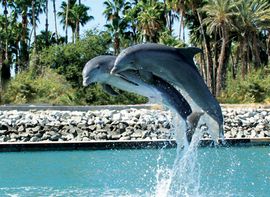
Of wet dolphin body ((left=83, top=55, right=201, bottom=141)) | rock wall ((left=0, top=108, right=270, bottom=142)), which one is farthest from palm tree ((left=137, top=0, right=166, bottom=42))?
wet dolphin body ((left=83, top=55, right=201, bottom=141))

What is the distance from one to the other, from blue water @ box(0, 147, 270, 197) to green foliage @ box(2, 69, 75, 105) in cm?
989

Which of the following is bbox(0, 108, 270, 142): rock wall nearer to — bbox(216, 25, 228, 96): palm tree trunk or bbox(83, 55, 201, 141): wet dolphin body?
bbox(83, 55, 201, 141): wet dolphin body

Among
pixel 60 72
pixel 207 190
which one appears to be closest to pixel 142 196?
pixel 207 190

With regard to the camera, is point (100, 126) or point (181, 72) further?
point (100, 126)

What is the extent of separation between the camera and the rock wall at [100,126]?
1822 centimetres

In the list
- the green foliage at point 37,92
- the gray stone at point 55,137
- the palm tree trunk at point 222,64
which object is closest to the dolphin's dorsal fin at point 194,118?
the gray stone at point 55,137

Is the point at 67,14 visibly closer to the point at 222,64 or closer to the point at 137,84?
the point at 222,64

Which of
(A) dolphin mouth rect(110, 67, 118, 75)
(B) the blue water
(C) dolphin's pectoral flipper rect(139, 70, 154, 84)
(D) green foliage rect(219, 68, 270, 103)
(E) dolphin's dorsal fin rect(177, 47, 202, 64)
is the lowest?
(B) the blue water

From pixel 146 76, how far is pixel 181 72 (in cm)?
36

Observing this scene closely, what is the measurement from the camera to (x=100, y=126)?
18891mm

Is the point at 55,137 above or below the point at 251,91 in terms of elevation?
below

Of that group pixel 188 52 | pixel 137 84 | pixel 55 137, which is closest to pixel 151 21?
pixel 55 137

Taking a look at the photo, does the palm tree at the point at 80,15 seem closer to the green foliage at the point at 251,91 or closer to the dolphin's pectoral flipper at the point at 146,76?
the green foliage at the point at 251,91

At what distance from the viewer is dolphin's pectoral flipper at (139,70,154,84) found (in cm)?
599
